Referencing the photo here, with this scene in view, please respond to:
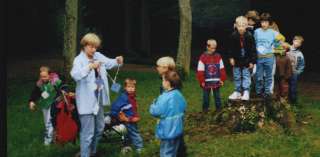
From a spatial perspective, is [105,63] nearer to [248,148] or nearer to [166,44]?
[248,148]

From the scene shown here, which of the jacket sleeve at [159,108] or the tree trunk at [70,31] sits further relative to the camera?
the tree trunk at [70,31]

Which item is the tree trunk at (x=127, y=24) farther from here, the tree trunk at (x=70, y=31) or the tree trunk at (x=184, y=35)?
the tree trunk at (x=70, y=31)

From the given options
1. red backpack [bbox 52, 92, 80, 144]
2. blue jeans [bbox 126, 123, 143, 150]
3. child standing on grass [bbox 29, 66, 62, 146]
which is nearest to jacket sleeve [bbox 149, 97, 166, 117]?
blue jeans [bbox 126, 123, 143, 150]

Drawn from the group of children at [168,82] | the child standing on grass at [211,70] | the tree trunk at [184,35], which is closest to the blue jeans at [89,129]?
the group of children at [168,82]

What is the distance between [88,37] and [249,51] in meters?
4.22

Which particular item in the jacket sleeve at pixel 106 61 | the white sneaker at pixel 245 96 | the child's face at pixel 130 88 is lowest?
the white sneaker at pixel 245 96

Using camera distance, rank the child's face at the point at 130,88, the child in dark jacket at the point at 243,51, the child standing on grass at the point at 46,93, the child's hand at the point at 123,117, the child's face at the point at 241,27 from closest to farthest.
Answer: the child's hand at the point at 123,117 < the child's face at the point at 130,88 < the child standing on grass at the point at 46,93 < the child's face at the point at 241,27 < the child in dark jacket at the point at 243,51

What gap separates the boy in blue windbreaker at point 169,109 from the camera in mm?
8258

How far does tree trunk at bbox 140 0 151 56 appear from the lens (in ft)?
108

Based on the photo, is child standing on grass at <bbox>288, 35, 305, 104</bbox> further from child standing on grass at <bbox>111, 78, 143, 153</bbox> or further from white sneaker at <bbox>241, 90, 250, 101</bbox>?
child standing on grass at <bbox>111, 78, 143, 153</bbox>

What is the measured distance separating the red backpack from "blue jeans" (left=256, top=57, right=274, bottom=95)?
207 inches

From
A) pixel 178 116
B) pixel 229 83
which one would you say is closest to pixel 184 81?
pixel 229 83

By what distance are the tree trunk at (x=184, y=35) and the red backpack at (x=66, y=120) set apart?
38.8ft

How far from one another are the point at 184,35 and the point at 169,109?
13116 mm
